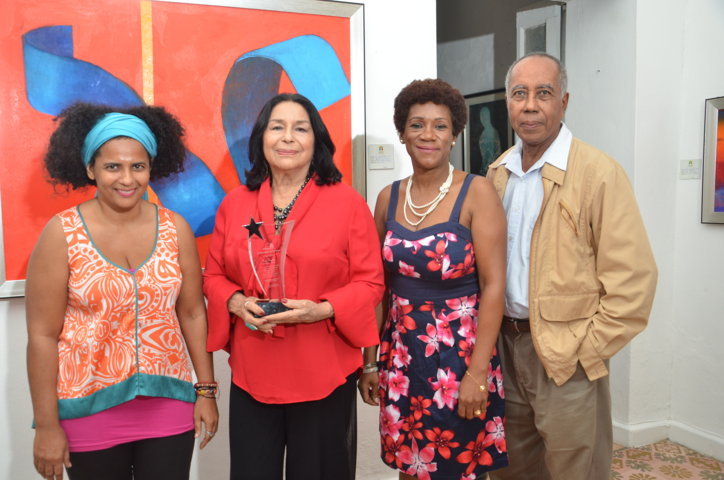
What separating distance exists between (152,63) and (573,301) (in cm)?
191

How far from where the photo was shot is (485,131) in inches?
187

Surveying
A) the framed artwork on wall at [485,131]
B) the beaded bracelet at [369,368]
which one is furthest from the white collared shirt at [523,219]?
the framed artwork on wall at [485,131]

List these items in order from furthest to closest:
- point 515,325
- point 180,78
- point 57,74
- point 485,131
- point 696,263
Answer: point 485,131
point 696,263
point 180,78
point 57,74
point 515,325

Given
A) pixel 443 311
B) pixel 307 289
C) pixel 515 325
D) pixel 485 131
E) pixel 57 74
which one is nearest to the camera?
pixel 307 289

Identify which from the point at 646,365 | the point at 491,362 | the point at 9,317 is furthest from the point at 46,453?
the point at 646,365

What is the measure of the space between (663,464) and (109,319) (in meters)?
3.13

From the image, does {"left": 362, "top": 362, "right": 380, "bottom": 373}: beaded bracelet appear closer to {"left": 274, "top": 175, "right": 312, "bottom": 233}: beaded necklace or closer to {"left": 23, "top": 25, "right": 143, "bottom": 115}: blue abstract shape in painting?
{"left": 274, "top": 175, "right": 312, "bottom": 233}: beaded necklace

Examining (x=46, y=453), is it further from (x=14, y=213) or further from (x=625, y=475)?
(x=625, y=475)

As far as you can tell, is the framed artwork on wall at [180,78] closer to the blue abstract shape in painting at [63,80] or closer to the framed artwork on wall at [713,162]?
the blue abstract shape in painting at [63,80]

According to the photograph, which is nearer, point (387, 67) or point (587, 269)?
point (587, 269)

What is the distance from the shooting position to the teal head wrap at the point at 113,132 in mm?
1709

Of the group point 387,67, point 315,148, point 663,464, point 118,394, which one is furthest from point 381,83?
point 663,464

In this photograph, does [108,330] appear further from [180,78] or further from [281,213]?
[180,78]

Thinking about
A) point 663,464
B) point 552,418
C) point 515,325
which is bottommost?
point 663,464
